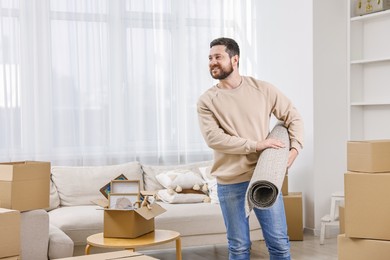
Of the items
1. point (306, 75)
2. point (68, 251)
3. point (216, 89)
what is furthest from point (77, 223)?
point (306, 75)

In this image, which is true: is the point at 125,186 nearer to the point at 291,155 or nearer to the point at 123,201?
the point at 123,201

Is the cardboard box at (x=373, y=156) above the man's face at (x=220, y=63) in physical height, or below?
below

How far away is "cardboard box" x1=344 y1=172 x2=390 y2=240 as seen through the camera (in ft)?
10.3

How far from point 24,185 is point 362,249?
6.11 feet

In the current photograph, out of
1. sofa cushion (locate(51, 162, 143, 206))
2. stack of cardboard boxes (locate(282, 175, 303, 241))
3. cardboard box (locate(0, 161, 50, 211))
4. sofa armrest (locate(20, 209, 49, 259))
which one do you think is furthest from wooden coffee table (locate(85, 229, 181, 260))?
stack of cardboard boxes (locate(282, 175, 303, 241))

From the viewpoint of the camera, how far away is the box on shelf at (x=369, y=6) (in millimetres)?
5773

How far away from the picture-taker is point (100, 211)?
5238 millimetres

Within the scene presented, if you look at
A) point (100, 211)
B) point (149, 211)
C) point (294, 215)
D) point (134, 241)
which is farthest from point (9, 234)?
point (294, 215)

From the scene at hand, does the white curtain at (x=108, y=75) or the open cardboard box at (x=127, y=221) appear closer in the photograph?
the open cardboard box at (x=127, y=221)

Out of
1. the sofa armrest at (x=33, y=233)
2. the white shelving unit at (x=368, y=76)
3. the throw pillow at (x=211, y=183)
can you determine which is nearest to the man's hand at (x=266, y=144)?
the sofa armrest at (x=33, y=233)

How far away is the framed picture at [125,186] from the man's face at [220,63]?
1065mm

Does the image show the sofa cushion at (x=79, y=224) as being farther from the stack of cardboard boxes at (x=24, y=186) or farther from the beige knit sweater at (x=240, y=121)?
the beige knit sweater at (x=240, y=121)

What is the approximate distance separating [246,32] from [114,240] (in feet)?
10.6

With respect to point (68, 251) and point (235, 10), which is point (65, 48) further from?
point (68, 251)
